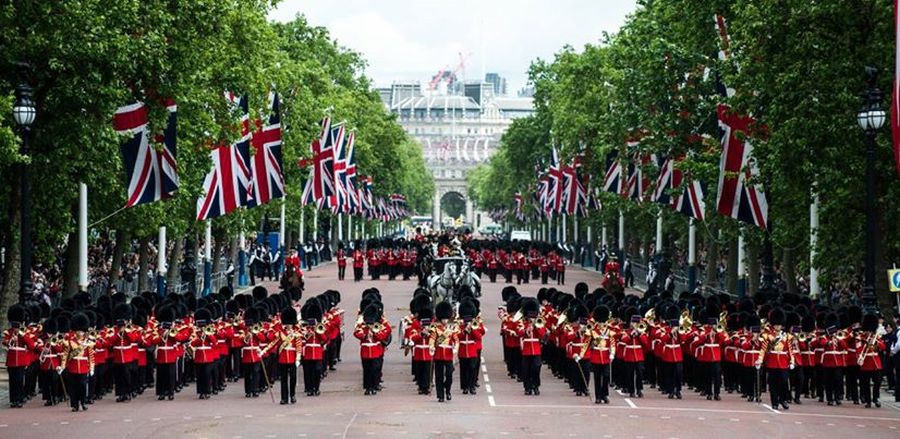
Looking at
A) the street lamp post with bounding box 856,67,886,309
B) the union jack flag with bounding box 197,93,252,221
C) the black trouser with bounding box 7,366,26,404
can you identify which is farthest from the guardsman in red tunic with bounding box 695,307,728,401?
the union jack flag with bounding box 197,93,252,221

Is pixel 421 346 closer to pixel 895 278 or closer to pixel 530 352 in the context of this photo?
pixel 530 352

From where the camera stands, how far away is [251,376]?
92.2 ft

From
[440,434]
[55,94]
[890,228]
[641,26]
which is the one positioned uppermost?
[641,26]

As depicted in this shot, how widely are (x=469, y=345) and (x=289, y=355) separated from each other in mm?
A: 2929

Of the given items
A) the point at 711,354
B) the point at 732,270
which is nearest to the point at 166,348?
the point at 711,354

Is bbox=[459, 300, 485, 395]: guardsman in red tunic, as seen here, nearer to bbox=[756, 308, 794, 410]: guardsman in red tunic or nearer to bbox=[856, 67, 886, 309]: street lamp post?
bbox=[756, 308, 794, 410]: guardsman in red tunic

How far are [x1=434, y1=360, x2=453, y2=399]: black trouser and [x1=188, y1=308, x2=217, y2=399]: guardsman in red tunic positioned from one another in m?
3.67

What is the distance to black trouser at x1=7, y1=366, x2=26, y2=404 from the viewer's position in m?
26.5

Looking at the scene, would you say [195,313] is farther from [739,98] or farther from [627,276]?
[627,276]

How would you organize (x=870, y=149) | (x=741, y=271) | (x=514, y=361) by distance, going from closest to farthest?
(x=870, y=149)
(x=514, y=361)
(x=741, y=271)

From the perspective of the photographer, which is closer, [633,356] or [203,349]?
[203,349]

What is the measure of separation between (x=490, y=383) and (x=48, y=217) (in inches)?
410

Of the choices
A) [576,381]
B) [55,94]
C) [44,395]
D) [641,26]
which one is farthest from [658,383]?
[641,26]

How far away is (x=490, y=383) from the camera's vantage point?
101 ft
